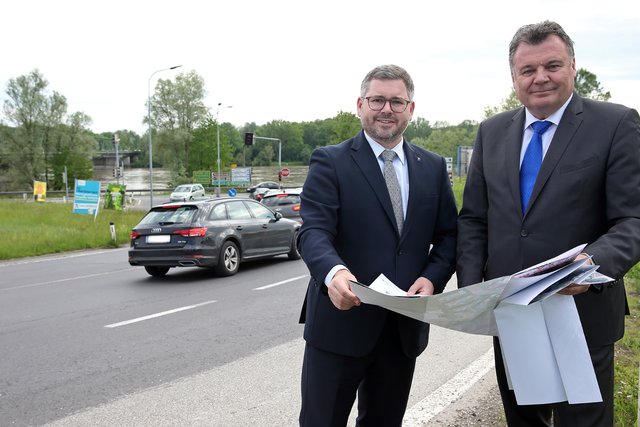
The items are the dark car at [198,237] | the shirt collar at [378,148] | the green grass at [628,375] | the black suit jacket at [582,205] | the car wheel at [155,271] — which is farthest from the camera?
the car wheel at [155,271]

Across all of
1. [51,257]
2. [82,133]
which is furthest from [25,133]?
[51,257]

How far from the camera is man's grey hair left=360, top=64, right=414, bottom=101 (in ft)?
8.59

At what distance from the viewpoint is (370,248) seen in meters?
2.60

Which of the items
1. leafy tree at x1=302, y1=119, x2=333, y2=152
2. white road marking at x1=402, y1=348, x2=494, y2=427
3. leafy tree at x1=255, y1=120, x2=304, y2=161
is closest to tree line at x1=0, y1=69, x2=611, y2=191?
leafy tree at x1=255, y1=120, x2=304, y2=161

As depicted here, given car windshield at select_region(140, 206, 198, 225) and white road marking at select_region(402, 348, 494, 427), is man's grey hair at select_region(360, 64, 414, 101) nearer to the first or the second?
white road marking at select_region(402, 348, 494, 427)

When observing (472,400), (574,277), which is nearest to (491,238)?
(574,277)

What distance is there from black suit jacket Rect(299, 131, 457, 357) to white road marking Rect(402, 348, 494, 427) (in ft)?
5.10

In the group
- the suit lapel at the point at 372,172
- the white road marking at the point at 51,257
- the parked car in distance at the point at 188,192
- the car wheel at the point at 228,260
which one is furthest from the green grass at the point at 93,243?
the parked car in distance at the point at 188,192

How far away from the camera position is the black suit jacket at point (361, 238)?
259cm

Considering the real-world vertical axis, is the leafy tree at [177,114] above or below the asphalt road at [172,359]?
above

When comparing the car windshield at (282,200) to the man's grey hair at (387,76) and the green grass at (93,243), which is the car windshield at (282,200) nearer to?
the green grass at (93,243)

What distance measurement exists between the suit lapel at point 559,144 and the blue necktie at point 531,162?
0.20 feet

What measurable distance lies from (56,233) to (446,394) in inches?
758

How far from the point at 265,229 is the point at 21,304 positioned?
5265 millimetres
